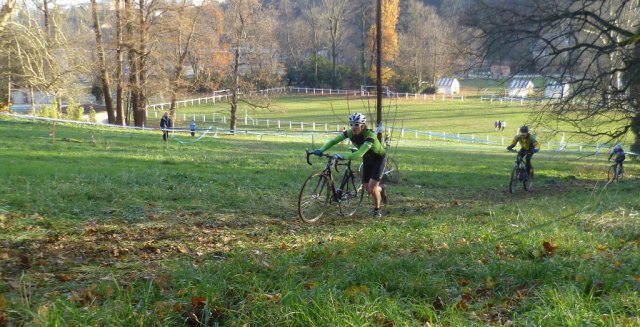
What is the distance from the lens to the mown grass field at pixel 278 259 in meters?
4.07

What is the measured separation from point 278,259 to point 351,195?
4.92 m

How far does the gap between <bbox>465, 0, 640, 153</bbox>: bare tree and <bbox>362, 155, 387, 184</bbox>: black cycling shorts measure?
9588 millimetres

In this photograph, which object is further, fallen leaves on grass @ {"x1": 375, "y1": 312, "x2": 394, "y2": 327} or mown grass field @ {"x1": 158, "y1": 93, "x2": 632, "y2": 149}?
mown grass field @ {"x1": 158, "y1": 93, "x2": 632, "y2": 149}

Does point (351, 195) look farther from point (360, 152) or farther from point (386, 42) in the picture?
point (386, 42)

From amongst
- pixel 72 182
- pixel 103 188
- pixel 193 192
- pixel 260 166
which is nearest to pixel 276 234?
pixel 193 192

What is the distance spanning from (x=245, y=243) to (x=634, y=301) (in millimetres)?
4463

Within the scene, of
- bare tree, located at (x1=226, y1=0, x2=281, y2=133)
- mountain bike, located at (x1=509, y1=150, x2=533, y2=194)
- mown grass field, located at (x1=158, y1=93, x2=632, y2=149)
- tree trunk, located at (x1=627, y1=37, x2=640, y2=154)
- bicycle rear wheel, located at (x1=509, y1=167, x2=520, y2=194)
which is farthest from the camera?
mown grass field, located at (x1=158, y1=93, x2=632, y2=149)

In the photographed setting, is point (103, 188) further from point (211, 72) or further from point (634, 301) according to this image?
point (211, 72)

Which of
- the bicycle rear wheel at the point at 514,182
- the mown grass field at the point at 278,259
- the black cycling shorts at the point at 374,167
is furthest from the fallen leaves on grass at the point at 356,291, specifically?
the bicycle rear wheel at the point at 514,182

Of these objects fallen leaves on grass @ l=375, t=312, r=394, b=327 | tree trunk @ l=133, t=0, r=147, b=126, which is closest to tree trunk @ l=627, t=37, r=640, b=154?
fallen leaves on grass @ l=375, t=312, r=394, b=327

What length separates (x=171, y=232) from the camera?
7746 millimetres

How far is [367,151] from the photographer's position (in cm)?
1025

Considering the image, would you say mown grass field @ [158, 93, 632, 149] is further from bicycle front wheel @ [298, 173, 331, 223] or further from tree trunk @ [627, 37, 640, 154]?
bicycle front wheel @ [298, 173, 331, 223]

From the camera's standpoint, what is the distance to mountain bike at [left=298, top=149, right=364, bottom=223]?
9.62m
